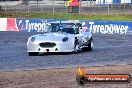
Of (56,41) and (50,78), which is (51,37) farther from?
(50,78)

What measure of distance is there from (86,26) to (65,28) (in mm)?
16475

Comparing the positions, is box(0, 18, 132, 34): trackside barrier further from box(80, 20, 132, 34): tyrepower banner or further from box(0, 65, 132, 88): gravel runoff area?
box(0, 65, 132, 88): gravel runoff area

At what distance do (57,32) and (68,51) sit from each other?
1.33m

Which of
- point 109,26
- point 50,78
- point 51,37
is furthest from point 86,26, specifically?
point 50,78

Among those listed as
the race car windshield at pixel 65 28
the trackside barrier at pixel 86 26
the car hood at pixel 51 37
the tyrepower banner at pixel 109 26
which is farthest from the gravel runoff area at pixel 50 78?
the tyrepower banner at pixel 109 26

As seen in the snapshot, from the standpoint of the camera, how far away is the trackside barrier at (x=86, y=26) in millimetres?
34750

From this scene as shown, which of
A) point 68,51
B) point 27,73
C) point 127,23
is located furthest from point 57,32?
point 127,23

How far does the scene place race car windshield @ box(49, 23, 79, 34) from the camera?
62.4ft

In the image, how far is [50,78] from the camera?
409 inches

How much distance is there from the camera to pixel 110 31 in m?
35.0

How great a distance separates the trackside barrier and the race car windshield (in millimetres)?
13091

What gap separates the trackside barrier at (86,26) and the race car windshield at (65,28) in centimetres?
1309

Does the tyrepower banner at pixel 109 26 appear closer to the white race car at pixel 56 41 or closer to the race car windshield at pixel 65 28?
the race car windshield at pixel 65 28

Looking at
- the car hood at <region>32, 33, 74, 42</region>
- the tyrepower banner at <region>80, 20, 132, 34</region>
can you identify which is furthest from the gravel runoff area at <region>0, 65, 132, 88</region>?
the tyrepower banner at <region>80, 20, 132, 34</region>
